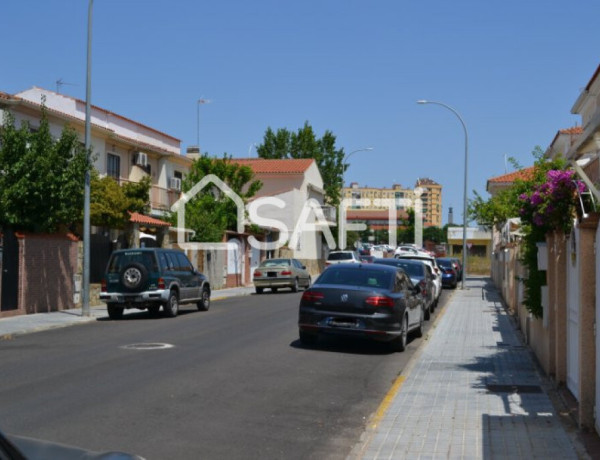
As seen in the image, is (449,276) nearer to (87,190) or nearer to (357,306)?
(87,190)

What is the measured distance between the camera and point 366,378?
38.9 feet

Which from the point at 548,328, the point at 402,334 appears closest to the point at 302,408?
the point at 548,328

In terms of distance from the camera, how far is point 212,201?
39156 mm

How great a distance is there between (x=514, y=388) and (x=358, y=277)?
5.09m

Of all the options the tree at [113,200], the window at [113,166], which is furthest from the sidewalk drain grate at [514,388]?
the window at [113,166]

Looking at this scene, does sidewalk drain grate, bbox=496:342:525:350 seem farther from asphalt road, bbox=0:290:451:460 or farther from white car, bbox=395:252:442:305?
white car, bbox=395:252:442:305

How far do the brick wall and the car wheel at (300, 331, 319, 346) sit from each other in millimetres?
10042

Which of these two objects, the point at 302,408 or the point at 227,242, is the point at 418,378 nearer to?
the point at 302,408

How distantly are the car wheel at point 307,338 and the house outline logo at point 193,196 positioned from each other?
67.5 feet

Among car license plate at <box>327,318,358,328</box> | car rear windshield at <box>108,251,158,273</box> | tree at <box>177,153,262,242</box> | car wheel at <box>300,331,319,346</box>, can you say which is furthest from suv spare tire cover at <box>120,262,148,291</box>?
tree at <box>177,153,262,242</box>

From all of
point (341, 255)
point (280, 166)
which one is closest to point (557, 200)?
point (341, 255)

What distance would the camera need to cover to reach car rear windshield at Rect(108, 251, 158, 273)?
2150cm

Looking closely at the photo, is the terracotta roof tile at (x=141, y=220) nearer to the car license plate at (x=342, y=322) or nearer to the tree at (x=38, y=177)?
the tree at (x=38, y=177)

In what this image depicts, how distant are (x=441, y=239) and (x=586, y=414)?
5459 inches
